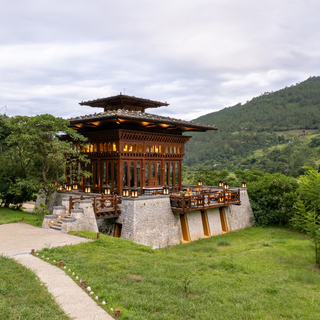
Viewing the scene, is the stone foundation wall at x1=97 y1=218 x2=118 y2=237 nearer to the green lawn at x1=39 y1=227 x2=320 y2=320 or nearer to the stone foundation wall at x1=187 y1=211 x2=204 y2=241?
the green lawn at x1=39 y1=227 x2=320 y2=320

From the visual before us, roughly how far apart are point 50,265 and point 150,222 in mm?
7790

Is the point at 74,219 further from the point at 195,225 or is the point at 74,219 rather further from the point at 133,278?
the point at 195,225

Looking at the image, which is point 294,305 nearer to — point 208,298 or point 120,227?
point 208,298

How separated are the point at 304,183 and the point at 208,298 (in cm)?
732

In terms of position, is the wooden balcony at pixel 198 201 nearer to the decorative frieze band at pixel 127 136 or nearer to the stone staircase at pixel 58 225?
the decorative frieze band at pixel 127 136

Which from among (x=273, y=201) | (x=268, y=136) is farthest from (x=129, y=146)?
(x=268, y=136)

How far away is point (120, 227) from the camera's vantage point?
Answer: 639 inches

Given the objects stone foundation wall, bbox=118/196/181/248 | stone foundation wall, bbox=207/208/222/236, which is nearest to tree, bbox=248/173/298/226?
stone foundation wall, bbox=207/208/222/236

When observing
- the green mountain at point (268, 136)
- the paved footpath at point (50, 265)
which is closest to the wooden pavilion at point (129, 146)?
the paved footpath at point (50, 265)

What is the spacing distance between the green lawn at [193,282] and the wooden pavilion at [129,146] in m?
6.43

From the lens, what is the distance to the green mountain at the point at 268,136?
62.0m

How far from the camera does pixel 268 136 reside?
83625 mm

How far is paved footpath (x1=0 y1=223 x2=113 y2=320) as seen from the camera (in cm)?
627

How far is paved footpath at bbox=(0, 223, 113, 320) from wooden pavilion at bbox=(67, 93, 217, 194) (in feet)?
19.8
